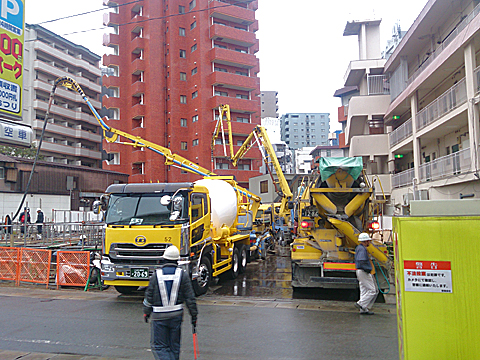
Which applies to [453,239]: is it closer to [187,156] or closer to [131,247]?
[131,247]

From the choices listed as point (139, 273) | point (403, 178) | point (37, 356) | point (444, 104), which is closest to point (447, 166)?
point (444, 104)

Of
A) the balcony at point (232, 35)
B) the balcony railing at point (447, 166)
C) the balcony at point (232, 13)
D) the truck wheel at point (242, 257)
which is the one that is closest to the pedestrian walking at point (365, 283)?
the truck wheel at point (242, 257)

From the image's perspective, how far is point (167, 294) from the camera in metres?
5.07

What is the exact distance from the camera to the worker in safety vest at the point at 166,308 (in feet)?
16.4

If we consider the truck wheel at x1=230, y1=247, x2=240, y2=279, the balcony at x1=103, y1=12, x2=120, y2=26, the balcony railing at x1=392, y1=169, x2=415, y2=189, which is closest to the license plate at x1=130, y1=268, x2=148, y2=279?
the truck wheel at x1=230, y1=247, x2=240, y2=279

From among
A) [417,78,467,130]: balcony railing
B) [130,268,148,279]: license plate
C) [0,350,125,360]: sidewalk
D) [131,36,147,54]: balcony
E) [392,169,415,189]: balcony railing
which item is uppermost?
[131,36,147,54]: balcony

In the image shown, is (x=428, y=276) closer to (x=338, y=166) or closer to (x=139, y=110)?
(x=338, y=166)

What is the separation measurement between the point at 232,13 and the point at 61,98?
27.8m

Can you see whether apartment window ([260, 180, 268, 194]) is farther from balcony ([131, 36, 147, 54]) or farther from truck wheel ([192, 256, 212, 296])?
truck wheel ([192, 256, 212, 296])

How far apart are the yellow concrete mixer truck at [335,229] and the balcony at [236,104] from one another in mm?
36988

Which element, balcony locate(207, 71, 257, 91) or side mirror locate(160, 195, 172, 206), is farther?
balcony locate(207, 71, 257, 91)

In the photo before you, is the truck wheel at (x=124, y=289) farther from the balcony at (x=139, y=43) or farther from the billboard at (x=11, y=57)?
the balcony at (x=139, y=43)

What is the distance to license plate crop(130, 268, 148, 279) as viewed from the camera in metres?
9.87

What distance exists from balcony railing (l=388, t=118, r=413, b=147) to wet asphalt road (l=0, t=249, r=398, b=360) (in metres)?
16.3
